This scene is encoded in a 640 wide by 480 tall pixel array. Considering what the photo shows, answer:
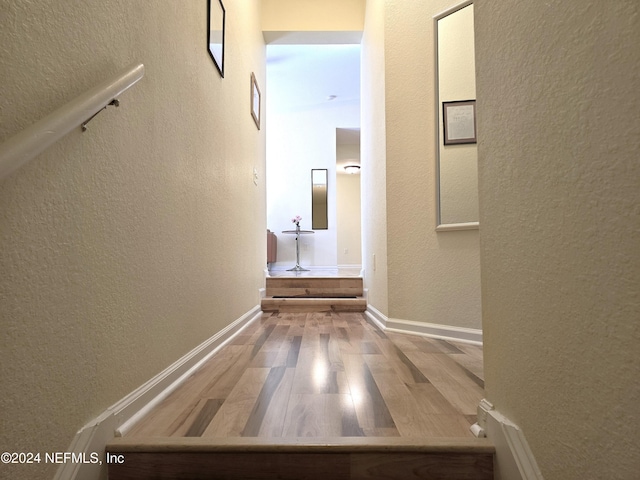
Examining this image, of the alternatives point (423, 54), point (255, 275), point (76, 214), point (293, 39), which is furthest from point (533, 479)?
point (293, 39)

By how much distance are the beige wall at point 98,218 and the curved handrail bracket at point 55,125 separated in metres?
0.05

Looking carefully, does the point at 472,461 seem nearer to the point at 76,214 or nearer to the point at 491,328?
the point at 491,328

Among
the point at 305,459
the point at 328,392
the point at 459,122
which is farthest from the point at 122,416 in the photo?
the point at 459,122

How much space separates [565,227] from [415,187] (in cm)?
178

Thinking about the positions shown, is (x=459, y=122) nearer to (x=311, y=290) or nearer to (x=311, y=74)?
(x=311, y=290)

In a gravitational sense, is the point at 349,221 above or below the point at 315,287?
above

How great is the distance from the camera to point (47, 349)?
767mm

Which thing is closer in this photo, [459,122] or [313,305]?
[459,122]

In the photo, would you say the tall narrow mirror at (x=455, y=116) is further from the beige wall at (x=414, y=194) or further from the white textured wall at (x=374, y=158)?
the white textured wall at (x=374, y=158)

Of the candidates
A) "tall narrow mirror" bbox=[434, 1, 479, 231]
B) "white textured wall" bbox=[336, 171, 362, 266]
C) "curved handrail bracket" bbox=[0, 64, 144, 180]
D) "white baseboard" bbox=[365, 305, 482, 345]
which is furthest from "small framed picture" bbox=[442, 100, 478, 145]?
"white textured wall" bbox=[336, 171, 362, 266]

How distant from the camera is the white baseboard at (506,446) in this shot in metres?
0.81

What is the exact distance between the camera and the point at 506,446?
880mm

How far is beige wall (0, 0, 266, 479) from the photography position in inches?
27.7

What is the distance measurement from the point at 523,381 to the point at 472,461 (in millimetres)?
290
